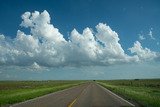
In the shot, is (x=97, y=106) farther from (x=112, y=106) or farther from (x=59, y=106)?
(x=59, y=106)

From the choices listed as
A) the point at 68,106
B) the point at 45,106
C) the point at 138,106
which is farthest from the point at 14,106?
the point at 138,106

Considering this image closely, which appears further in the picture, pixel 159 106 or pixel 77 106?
pixel 77 106

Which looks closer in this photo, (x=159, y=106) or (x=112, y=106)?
(x=159, y=106)

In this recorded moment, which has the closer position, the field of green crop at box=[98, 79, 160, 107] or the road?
the road

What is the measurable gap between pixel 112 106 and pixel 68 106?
3.14 meters

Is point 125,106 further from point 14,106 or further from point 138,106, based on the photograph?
point 14,106

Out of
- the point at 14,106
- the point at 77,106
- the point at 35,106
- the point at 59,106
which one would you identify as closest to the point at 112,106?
the point at 77,106

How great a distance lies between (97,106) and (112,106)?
3.51 ft

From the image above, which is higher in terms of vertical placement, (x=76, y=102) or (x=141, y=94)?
(x=141, y=94)

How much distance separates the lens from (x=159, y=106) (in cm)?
1892

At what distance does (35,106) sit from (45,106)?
70 cm

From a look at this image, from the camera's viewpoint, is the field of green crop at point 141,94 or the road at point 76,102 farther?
the field of green crop at point 141,94

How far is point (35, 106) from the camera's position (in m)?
20.7

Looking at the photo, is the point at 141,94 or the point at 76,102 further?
the point at 141,94
